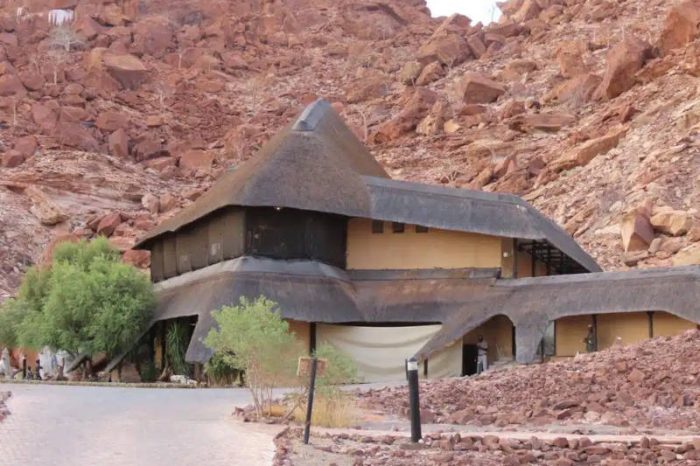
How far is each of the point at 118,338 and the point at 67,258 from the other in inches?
295

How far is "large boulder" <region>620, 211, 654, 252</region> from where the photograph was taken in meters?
42.6

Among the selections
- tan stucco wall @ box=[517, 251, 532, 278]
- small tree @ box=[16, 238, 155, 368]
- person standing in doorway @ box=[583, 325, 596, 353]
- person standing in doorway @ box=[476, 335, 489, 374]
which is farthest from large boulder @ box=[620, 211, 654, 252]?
small tree @ box=[16, 238, 155, 368]

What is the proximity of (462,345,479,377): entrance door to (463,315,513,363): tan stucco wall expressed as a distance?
0.60 feet

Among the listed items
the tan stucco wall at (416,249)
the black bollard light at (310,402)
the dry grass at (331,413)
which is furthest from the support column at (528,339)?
the black bollard light at (310,402)

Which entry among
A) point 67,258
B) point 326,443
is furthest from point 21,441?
point 67,258

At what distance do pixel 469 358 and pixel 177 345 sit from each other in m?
8.75

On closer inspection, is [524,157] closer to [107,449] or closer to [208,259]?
[208,259]

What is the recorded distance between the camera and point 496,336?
113ft

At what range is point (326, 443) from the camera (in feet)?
52.6

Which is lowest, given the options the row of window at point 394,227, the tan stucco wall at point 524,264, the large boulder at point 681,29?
the tan stucco wall at point 524,264

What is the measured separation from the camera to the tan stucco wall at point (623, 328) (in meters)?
31.0

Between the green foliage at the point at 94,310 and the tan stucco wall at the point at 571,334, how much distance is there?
510 inches

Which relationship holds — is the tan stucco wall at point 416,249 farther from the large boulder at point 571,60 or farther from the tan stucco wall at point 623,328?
the large boulder at point 571,60

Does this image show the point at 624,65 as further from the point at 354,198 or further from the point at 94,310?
the point at 94,310
